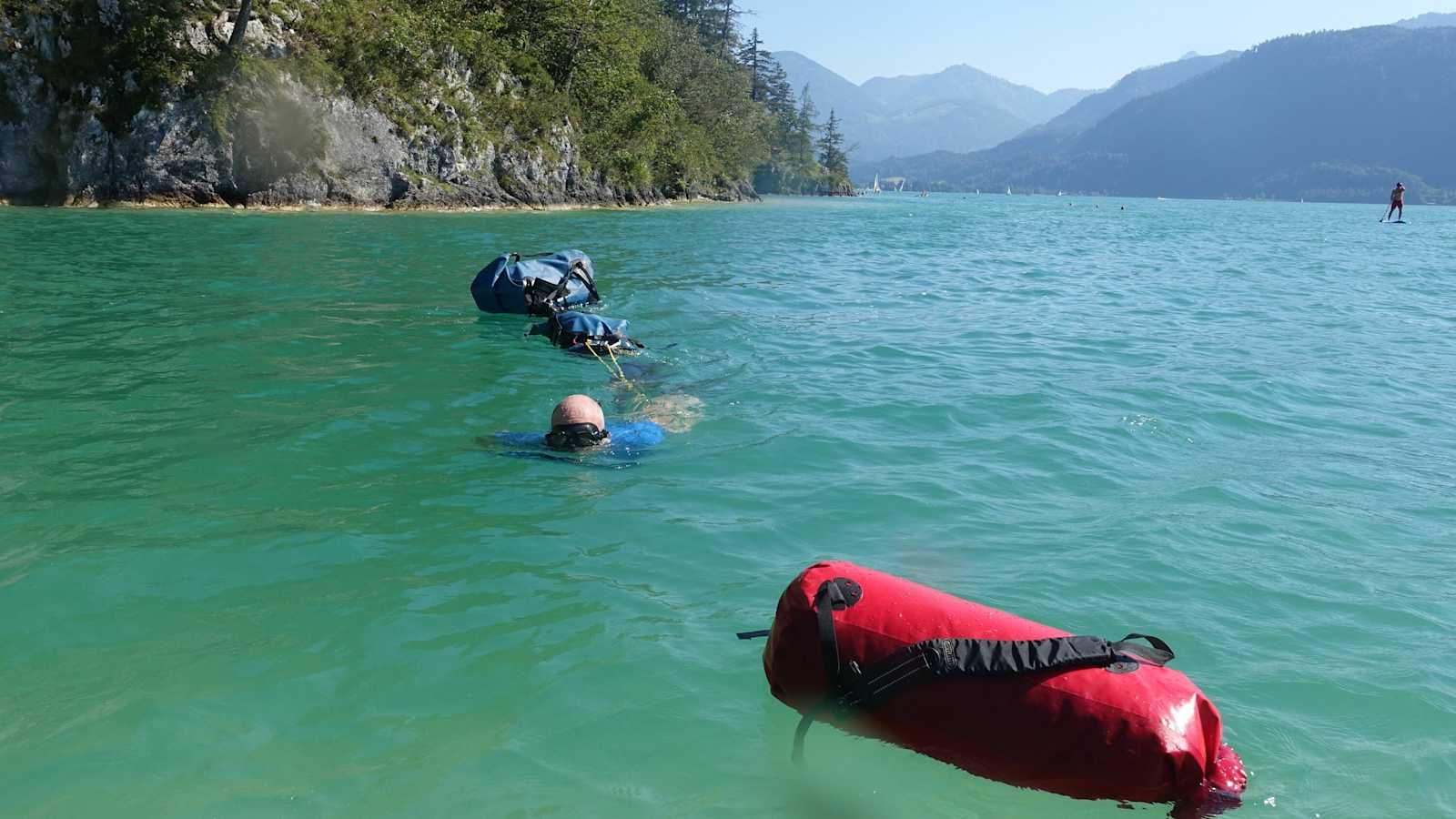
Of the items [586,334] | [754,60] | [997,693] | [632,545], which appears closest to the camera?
[997,693]

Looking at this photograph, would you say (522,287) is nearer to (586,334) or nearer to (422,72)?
(586,334)

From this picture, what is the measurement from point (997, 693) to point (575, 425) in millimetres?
5148

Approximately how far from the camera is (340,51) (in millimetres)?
39844

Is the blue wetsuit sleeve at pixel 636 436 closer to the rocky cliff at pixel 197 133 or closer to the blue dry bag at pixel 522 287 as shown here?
the blue dry bag at pixel 522 287

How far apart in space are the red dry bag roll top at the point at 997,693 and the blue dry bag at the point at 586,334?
28.7ft

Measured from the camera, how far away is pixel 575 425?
7.92 metres

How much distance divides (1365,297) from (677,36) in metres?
71.8

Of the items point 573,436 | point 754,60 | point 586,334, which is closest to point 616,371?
point 586,334

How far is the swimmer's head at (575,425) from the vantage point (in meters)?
Result: 7.93

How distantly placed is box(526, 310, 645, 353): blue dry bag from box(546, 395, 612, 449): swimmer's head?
4.10m

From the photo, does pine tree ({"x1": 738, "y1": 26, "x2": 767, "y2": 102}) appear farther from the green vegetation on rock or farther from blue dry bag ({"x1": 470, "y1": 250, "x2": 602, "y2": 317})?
blue dry bag ({"x1": 470, "y1": 250, "x2": 602, "y2": 317})

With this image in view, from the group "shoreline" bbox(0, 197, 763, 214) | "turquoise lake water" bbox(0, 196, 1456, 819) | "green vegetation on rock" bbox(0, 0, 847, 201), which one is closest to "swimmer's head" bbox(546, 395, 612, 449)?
"turquoise lake water" bbox(0, 196, 1456, 819)

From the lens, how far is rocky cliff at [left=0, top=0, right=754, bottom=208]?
33906mm

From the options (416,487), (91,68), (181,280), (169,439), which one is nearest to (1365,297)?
(416,487)
